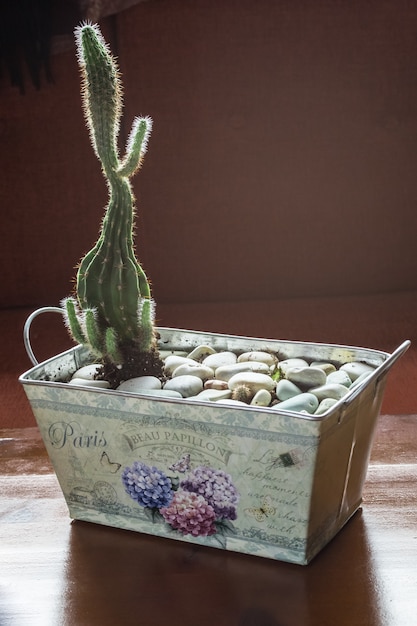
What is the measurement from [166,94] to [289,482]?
40.8 inches

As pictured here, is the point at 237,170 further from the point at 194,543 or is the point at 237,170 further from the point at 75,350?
the point at 194,543

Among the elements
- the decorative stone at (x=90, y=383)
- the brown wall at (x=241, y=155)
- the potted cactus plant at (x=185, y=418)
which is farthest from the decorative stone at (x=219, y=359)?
the brown wall at (x=241, y=155)

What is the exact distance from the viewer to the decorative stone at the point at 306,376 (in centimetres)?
72

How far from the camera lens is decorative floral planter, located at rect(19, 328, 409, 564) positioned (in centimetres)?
63

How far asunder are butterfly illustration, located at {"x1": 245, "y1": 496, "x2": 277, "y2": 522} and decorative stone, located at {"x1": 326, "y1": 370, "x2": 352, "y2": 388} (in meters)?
0.13

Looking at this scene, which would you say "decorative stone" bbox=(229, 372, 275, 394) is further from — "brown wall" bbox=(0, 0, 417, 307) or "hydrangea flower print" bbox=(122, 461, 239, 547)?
"brown wall" bbox=(0, 0, 417, 307)

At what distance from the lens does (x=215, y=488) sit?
66 cm

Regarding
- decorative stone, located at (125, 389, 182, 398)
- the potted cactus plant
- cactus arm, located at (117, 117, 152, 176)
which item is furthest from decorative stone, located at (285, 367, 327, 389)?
cactus arm, located at (117, 117, 152, 176)

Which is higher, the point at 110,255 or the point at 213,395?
the point at 110,255

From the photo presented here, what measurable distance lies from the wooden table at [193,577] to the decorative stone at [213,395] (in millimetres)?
122

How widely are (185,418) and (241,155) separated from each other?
97cm

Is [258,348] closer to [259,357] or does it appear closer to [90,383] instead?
[259,357]

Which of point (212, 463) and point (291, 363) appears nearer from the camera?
point (212, 463)

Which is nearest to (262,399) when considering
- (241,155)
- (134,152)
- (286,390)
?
(286,390)
